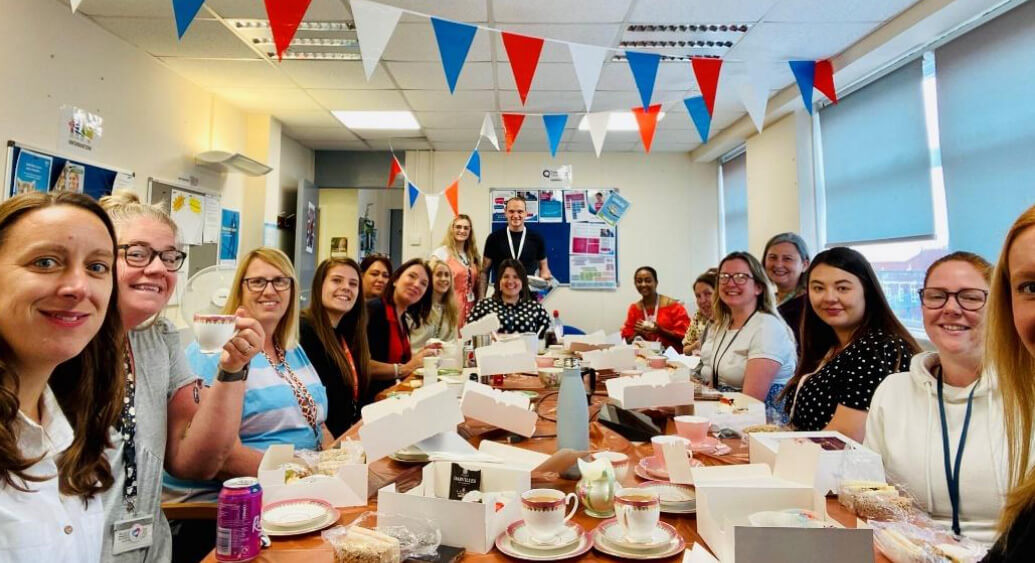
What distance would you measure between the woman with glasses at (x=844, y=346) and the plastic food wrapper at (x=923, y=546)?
67 cm

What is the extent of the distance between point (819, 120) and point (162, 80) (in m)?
5.38

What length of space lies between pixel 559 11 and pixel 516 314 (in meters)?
2.12

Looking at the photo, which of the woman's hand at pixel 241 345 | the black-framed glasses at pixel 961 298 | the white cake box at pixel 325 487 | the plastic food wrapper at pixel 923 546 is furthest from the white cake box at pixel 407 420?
the black-framed glasses at pixel 961 298

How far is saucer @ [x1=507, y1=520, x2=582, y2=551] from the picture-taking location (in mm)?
873

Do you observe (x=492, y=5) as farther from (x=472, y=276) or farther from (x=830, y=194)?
(x=830, y=194)

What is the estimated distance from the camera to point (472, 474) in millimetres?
1077

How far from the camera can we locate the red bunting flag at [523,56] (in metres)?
3.09

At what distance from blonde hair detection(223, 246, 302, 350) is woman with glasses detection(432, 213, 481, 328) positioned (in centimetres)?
258

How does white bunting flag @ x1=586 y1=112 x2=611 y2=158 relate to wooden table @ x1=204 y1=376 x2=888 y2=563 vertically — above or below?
above

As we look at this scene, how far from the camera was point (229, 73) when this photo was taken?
4.09m

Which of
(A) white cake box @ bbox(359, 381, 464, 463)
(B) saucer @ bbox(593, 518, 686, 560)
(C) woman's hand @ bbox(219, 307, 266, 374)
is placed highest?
(C) woman's hand @ bbox(219, 307, 266, 374)

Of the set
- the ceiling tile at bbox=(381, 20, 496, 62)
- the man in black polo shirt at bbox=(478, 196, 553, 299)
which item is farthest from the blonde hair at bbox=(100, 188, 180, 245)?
the man in black polo shirt at bbox=(478, 196, 553, 299)

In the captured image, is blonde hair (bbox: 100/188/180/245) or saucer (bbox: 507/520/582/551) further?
blonde hair (bbox: 100/188/180/245)

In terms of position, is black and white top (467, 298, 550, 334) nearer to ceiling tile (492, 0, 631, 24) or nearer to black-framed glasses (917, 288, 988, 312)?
ceiling tile (492, 0, 631, 24)
